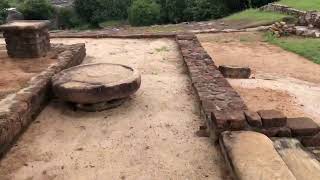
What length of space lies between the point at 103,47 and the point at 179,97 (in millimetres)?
3855

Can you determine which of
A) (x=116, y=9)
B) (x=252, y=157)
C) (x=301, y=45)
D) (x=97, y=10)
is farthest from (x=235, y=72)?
(x=116, y=9)

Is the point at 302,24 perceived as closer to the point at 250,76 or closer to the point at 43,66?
the point at 250,76

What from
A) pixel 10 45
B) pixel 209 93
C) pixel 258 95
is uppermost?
pixel 10 45

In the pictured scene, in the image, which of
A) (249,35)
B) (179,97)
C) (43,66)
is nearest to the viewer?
(179,97)

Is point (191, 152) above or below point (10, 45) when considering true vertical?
below

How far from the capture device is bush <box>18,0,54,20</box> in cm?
3219

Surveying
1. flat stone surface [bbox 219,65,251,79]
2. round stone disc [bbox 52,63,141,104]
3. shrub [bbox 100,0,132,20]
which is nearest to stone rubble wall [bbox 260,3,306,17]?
flat stone surface [bbox 219,65,251,79]

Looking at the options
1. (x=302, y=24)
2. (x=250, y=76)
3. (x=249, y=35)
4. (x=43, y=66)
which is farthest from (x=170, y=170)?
(x=302, y=24)

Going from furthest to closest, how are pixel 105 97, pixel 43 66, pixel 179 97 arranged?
pixel 43 66
pixel 179 97
pixel 105 97

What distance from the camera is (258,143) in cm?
355

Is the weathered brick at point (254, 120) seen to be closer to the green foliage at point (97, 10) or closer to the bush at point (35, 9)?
the bush at point (35, 9)

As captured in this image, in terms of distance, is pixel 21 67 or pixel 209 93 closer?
pixel 209 93

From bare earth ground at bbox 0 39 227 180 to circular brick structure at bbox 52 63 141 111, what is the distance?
0.44ft

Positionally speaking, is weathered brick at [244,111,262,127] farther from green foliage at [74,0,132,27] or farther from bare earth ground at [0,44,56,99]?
green foliage at [74,0,132,27]
